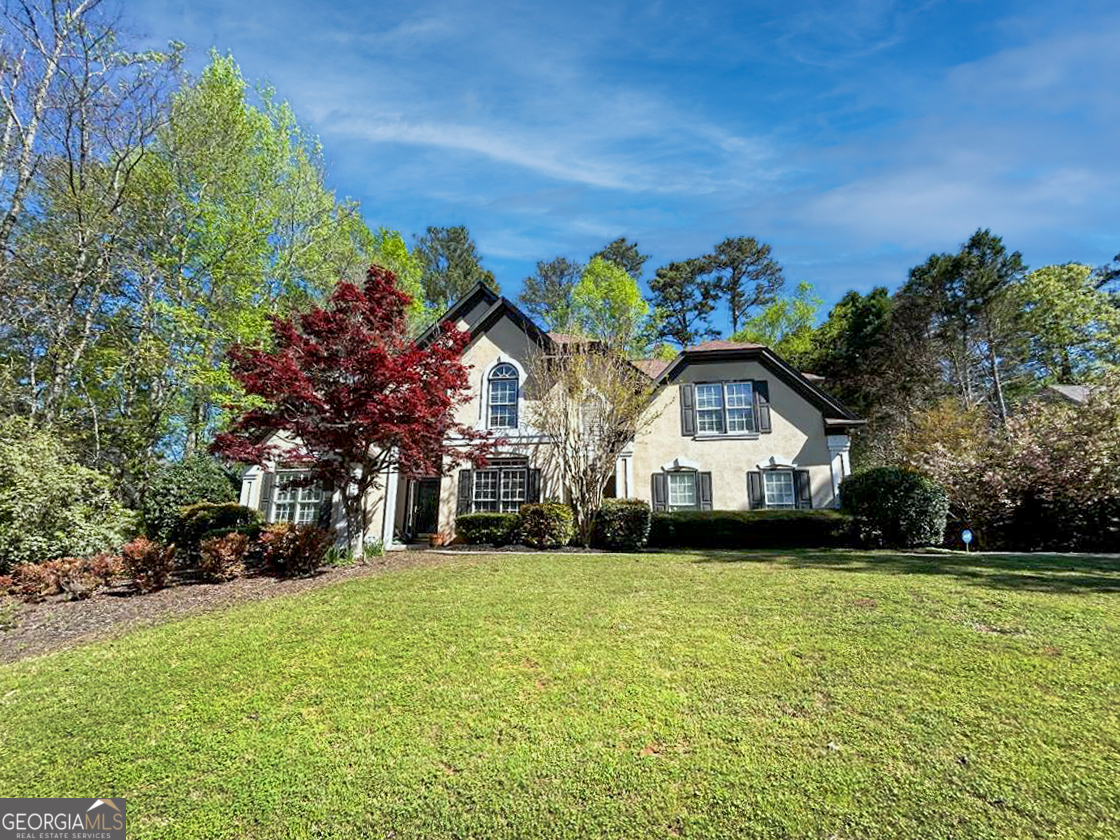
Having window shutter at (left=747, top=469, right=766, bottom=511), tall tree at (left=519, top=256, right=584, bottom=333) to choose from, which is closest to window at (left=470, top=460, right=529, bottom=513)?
window shutter at (left=747, top=469, right=766, bottom=511)

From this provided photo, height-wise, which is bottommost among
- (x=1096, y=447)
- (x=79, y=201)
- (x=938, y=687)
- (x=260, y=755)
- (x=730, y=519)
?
(x=260, y=755)

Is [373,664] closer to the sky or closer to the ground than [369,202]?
closer to the ground

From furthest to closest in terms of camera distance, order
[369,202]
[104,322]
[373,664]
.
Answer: [369,202]
[104,322]
[373,664]

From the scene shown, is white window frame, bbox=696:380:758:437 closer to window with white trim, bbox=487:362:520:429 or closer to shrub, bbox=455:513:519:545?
window with white trim, bbox=487:362:520:429

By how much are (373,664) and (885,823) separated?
4.45 m

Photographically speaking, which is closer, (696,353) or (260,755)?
(260,755)

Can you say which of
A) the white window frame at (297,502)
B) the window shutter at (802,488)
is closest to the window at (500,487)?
the white window frame at (297,502)

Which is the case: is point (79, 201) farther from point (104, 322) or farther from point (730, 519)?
point (730, 519)

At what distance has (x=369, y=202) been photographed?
20.9 m

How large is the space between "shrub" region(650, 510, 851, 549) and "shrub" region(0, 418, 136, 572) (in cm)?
1313

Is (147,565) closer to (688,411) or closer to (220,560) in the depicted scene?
(220,560)

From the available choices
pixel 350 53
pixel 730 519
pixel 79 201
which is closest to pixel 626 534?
pixel 730 519

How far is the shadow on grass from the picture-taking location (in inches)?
301

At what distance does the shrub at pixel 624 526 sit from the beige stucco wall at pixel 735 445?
3488mm
